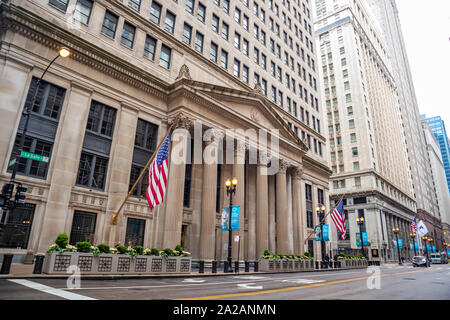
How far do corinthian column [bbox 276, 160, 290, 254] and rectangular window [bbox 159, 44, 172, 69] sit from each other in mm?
18384

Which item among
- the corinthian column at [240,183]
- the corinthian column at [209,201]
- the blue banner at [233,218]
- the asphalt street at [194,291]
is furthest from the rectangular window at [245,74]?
the asphalt street at [194,291]

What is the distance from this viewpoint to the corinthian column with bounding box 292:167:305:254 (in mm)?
38588

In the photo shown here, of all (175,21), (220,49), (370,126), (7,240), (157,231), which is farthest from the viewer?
(370,126)

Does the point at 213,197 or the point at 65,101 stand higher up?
the point at 65,101

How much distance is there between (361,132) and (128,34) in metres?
63.4

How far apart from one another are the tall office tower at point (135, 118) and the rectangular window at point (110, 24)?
0.32ft

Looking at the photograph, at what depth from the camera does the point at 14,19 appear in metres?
18.8

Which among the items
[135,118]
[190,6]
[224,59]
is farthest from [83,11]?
[224,59]

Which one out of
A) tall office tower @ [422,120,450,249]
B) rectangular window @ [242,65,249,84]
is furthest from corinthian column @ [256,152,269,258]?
tall office tower @ [422,120,450,249]

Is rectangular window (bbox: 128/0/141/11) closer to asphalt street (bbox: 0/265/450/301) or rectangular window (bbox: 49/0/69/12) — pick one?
rectangular window (bbox: 49/0/69/12)
